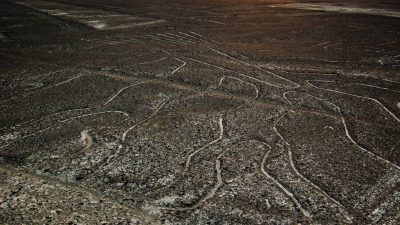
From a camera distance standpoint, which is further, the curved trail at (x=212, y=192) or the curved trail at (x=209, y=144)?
the curved trail at (x=209, y=144)

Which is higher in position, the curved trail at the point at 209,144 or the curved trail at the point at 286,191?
the curved trail at the point at 209,144

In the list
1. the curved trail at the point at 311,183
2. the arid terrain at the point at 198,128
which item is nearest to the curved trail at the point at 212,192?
the arid terrain at the point at 198,128

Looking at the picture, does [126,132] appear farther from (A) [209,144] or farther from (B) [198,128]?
(A) [209,144]

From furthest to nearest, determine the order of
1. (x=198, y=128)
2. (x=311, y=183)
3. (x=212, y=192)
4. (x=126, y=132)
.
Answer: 1. (x=198, y=128)
2. (x=126, y=132)
3. (x=311, y=183)
4. (x=212, y=192)

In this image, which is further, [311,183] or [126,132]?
[126,132]

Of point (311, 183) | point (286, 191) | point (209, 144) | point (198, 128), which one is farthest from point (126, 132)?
point (311, 183)

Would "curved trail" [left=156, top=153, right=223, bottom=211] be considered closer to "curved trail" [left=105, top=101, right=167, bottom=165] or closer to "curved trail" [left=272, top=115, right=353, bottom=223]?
"curved trail" [left=272, top=115, right=353, bottom=223]

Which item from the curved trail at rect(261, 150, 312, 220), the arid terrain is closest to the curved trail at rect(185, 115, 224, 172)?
the arid terrain

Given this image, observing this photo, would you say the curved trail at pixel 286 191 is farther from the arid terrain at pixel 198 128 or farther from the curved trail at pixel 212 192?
the curved trail at pixel 212 192

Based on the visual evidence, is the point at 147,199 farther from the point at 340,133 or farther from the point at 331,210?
the point at 340,133
